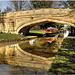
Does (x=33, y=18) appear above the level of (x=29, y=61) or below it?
above

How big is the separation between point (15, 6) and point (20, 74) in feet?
116

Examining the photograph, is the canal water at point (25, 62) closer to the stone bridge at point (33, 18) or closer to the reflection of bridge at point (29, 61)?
the reflection of bridge at point (29, 61)

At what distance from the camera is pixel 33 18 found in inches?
784

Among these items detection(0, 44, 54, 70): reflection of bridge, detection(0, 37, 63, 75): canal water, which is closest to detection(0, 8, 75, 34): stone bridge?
detection(0, 37, 63, 75): canal water

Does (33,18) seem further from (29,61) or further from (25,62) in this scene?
(25,62)

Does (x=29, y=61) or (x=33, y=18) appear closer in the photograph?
(x=29, y=61)

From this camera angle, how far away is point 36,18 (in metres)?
19.8

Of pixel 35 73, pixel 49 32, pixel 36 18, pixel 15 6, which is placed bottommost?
pixel 35 73

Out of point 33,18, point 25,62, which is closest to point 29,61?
point 25,62

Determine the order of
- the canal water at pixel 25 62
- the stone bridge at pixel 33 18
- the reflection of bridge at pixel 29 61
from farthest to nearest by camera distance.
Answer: the stone bridge at pixel 33 18 → the reflection of bridge at pixel 29 61 → the canal water at pixel 25 62

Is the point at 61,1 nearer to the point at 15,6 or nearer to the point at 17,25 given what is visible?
the point at 15,6

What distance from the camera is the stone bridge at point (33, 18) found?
1860 centimetres

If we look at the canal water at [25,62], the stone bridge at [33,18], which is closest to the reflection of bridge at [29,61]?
the canal water at [25,62]

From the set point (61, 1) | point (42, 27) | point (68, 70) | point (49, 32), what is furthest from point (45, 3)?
point (68, 70)
